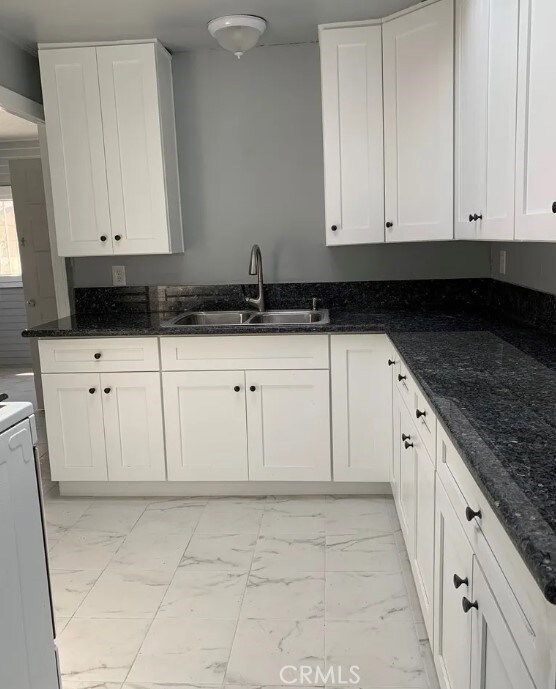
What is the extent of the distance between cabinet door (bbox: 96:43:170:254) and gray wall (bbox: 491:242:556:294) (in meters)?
1.68

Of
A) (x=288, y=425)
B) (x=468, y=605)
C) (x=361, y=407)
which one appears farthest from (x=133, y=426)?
(x=468, y=605)

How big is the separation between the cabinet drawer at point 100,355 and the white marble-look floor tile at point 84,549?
76 centimetres

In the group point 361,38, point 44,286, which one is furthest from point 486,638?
point 44,286

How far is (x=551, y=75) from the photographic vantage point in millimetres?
1576

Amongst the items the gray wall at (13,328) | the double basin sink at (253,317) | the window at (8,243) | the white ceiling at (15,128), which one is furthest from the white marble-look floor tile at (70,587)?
the window at (8,243)

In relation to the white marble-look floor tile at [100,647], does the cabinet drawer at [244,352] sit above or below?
above

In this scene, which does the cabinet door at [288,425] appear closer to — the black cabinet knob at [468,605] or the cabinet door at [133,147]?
the cabinet door at [133,147]

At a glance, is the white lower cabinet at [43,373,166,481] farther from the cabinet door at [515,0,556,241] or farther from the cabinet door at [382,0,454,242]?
the cabinet door at [515,0,556,241]

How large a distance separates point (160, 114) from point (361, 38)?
1024 mm

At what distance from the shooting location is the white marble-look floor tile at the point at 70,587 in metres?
2.24

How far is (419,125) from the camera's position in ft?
9.39

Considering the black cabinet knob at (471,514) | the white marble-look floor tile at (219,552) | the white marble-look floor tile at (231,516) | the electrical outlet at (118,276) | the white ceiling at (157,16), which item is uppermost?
the white ceiling at (157,16)

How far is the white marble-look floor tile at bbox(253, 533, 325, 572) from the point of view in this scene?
2457 millimetres

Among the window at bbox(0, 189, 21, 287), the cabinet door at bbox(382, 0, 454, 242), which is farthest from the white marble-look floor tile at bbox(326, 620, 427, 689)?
the window at bbox(0, 189, 21, 287)
